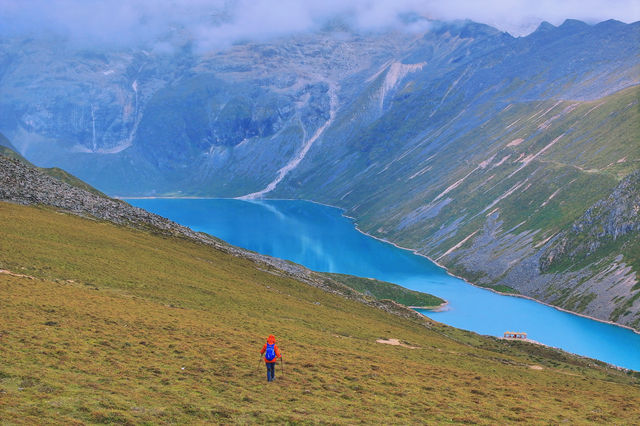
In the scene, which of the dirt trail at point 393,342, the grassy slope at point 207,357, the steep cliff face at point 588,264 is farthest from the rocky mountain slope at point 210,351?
the steep cliff face at point 588,264

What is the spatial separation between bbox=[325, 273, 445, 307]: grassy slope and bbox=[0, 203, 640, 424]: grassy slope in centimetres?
5885

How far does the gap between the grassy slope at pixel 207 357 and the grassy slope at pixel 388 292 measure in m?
58.9

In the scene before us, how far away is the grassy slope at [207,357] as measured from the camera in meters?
29.1

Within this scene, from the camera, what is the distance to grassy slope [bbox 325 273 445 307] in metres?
141

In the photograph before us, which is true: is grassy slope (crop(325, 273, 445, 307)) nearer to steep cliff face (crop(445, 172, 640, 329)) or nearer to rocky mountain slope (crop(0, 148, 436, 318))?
steep cliff face (crop(445, 172, 640, 329))

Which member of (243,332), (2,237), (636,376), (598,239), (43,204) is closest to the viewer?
(243,332)

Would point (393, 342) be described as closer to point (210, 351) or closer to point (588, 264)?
point (210, 351)

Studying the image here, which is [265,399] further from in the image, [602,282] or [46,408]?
[602,282]

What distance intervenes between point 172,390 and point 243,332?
18642 millimetres

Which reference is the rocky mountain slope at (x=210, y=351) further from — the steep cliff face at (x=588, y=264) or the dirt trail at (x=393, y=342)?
the steep cliff face at (x=588, y=264)

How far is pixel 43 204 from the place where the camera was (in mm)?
88688

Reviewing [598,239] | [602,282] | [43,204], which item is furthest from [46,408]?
[598,239]

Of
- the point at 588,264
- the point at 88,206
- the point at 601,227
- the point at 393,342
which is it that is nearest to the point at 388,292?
the point at 588,264

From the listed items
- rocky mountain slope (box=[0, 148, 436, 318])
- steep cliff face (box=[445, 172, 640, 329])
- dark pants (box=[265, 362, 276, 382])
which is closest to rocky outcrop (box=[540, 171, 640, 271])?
steep cliff face (box=[445, 172, 640, 329])
